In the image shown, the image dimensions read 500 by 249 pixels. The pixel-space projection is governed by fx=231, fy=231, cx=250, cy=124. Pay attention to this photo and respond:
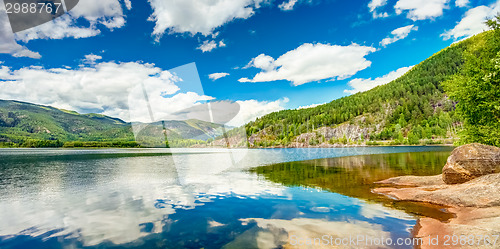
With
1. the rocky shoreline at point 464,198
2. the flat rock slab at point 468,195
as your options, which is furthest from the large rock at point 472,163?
the flat rock slab at point 468,195

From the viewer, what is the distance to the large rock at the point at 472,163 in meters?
22.5

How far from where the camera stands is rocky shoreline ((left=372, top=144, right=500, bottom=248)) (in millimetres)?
12531

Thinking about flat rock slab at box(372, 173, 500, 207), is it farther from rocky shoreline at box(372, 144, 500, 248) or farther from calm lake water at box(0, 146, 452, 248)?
calm lake water at box(0, 146, 452, 248)

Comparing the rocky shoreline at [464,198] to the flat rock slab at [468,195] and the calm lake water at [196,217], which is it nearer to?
the flat rock slab at [468,195]

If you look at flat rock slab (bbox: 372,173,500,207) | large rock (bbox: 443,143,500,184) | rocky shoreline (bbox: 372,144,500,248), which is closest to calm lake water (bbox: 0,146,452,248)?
rocky shoreline (bbox: 372,144,500,248)

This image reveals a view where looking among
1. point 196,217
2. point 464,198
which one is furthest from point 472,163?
point 196,217

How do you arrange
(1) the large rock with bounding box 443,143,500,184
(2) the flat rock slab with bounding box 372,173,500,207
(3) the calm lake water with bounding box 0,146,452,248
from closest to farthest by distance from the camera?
(3) the calm lake water with bounding box 0,146,452,248 < (2) the flat rock slab with bounding box 372,173,500,207 < (1) the large rock with bounding box 443,143,500,184

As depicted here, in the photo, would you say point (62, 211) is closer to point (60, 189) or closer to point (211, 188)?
point (60, 189)

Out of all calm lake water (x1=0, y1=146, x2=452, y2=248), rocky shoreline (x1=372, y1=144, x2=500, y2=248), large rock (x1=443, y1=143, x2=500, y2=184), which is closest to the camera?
rocky shoreline (x1=372, y1=144, x2=500, y2=248)

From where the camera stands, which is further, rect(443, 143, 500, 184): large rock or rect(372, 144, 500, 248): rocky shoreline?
rect(443, 143, 500, 184): large rock

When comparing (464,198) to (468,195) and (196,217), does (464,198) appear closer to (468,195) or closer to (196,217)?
(468,195)

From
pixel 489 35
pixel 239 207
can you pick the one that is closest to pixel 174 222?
pixel 239 207

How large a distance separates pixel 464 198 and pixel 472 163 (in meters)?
6.15

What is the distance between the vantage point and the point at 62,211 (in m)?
22.2
